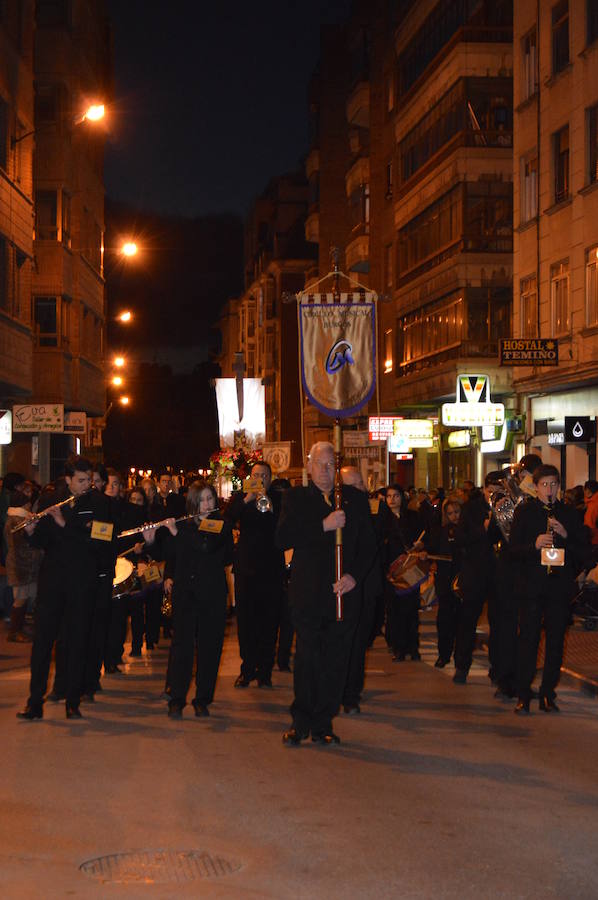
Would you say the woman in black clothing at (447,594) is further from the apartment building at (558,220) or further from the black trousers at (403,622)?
the apartment building at (558,220)

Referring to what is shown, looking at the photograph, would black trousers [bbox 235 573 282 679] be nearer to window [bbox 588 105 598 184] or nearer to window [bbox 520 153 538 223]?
window [bbox 588 105 598 184]

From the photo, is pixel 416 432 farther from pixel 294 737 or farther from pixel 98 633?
pixel 294 737

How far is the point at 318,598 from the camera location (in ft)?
33.1

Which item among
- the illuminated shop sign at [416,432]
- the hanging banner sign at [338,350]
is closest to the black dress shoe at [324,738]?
the hanging banner sign at [338,350]

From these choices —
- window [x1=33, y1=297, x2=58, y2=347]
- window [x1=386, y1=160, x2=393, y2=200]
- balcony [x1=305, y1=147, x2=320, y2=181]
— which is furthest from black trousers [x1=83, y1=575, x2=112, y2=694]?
balcony [x1=305, y1=147, x2=320, y2=181]

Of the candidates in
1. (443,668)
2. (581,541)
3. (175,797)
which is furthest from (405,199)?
(175,797)

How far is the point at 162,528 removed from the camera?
12805 millimetres

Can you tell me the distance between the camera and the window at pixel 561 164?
3136 cm

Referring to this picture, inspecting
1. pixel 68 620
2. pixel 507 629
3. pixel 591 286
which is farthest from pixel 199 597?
pixel 591 286

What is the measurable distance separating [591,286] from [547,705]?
61.6 feet

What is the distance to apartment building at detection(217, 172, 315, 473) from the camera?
89250 mm

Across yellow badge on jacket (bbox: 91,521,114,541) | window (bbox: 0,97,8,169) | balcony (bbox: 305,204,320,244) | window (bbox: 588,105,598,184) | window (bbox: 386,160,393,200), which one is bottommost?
yellow badge on jacket (bbox: 91,521,114,541)

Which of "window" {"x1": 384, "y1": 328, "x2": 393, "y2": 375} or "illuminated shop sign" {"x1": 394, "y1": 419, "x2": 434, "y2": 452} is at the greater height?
"window" {"x1": 384, "y1": 328, "x2": 393, "y2": 375}

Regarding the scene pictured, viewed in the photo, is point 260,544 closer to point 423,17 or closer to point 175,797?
point 175,797
